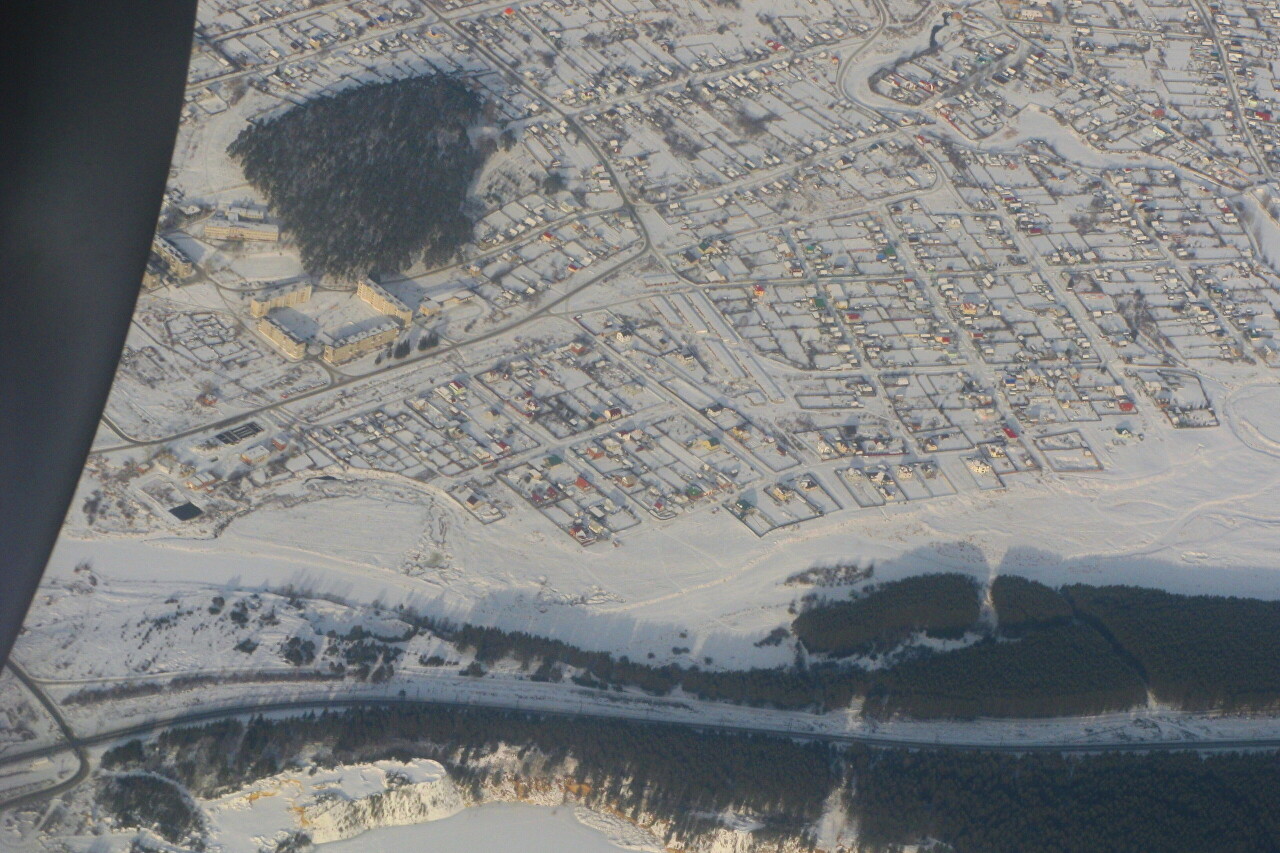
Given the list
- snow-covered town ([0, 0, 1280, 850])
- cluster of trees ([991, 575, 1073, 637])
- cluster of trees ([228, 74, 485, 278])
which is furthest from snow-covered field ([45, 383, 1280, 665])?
cluster of trees ([228, 74, 485, 278])

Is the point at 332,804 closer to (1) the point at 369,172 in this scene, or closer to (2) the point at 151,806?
(2) the point at 151,806

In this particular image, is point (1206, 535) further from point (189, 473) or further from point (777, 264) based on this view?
point (189, 473)

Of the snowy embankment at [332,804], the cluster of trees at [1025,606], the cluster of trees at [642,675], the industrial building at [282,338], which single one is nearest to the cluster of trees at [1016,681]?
the cluster of trees at [1025,606]

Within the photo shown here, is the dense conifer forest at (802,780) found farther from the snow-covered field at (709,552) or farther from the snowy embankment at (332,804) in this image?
the snow-covered field at (709,552)

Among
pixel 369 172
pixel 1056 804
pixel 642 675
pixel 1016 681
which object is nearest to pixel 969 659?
pixel 1016 681

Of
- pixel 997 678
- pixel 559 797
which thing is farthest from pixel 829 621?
pixel 559 797
